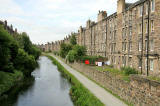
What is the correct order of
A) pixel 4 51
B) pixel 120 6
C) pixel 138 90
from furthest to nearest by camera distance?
pixel 120 6, pixel 4 51, pixel 138 90

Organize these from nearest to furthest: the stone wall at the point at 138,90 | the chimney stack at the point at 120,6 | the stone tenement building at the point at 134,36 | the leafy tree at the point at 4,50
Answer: the stone wall at the point at 138,90 → the stone tenement building at the point at 134,36 → the leafy tree at the point at 4,50 → the chimney stack at the point at 120,6

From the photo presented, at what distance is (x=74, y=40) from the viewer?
77.9m

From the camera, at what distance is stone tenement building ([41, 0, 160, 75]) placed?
23578 millimetres

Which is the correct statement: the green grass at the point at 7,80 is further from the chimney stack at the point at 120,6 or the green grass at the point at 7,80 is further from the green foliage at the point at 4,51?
the chimney stack at the point at 120,6

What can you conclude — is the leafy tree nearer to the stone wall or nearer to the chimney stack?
the stone wall

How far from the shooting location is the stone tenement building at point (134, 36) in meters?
23.6

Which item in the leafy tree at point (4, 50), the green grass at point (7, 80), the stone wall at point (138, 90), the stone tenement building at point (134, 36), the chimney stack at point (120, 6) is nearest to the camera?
the stone wall at point (138, 90)

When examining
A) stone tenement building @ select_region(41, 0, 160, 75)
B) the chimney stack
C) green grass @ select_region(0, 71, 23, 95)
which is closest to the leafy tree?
green grass @ select_region(0, 71, 23, 95)

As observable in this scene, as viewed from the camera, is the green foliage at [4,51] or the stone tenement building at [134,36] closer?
the stone tenement building at [134,36]

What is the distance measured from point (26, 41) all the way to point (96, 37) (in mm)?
20238

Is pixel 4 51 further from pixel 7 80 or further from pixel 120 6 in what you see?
pixel 120 6

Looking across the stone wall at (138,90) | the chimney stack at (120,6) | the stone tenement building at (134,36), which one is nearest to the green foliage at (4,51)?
the stone wall at (138,90)

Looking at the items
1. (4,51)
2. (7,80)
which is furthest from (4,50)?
(7,80)

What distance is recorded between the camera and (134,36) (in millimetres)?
28375
